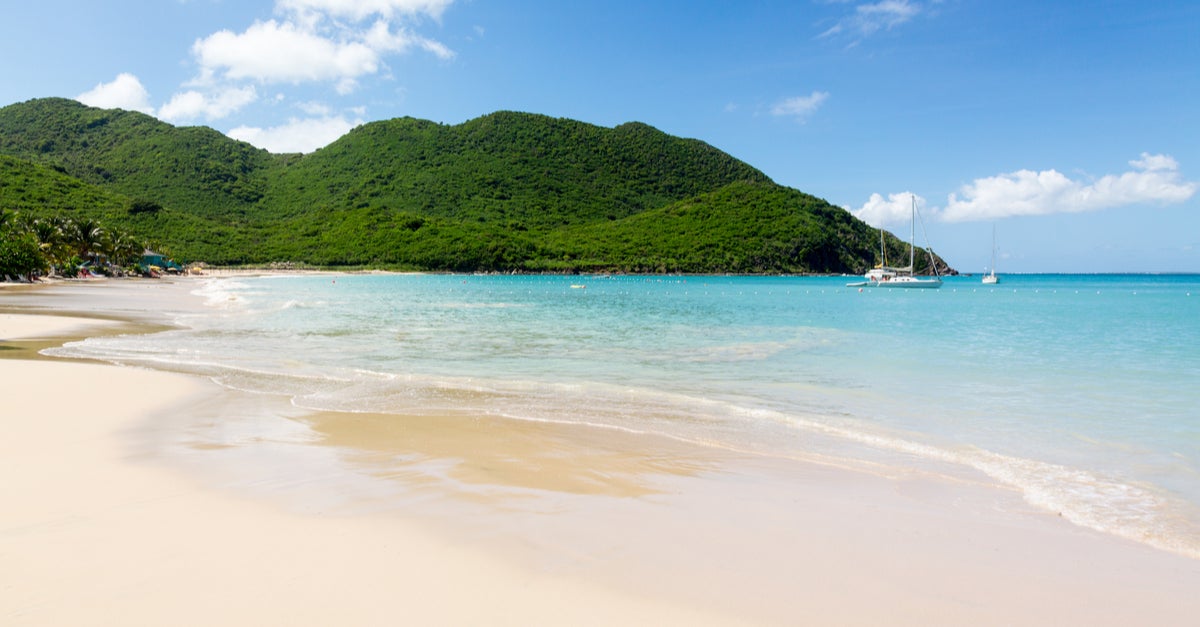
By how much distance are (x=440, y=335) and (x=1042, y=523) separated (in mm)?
18747

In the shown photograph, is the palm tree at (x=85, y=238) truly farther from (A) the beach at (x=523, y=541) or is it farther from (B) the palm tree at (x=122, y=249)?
(A) the beach at (x=523, y=541)

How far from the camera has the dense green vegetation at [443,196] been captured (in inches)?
5241

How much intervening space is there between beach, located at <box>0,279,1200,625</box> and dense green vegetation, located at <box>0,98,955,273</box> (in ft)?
420

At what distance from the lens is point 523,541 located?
4512mm

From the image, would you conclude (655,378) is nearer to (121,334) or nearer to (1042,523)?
(1042,523)

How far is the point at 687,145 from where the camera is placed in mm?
191750

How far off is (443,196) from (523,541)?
166726mm

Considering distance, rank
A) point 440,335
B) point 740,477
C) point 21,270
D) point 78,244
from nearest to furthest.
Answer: point 740,477 → point 440,335 → point 21,270 → point 78,244

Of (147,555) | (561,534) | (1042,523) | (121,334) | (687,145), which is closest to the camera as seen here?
(147,555)

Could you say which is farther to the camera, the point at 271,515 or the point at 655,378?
the point at 655,378

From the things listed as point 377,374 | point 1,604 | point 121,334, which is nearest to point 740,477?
point 1,604

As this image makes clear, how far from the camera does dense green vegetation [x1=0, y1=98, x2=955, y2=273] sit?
133125 millimetres

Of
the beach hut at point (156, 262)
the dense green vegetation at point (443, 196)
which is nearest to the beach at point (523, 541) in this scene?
the beach hut at point (156, 262)

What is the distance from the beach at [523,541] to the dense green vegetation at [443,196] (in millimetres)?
127958
